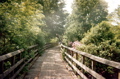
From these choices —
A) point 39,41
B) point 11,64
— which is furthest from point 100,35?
point 39,41

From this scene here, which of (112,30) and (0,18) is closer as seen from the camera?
(0,18)

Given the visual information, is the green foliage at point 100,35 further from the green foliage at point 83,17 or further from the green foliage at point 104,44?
the green foliage at point 83,17

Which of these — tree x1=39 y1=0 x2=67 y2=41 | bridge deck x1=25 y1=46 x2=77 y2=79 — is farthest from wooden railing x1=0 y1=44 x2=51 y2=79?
tree x1=39 y1=0 x2=67 y2=41

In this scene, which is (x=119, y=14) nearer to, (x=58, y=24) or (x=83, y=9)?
(x=83, y=9)

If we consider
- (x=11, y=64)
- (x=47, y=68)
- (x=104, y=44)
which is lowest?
(x=47, y=68)

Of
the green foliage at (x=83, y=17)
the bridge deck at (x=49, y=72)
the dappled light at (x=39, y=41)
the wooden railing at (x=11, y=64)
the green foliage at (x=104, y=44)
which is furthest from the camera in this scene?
the green foliage at (x=83, y=17)

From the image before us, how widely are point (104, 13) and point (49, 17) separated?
439 inches

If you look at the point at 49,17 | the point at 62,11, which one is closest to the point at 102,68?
the point at 49,17

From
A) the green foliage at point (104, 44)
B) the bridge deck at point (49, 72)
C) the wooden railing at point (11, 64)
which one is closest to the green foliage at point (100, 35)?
the green foliage at point (104, 44)

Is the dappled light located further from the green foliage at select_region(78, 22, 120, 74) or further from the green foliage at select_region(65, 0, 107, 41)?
the green foliage at select_region(65, 0, 107, 41)

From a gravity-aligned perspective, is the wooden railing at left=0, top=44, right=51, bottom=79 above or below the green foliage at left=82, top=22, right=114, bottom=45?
below

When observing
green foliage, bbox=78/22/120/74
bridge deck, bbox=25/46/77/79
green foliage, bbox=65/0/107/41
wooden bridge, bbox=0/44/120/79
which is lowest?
bridge deck, bbox=25/46/77/79

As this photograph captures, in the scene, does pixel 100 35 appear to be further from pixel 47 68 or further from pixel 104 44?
pixel 47 68

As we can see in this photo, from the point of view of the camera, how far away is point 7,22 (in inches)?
133
